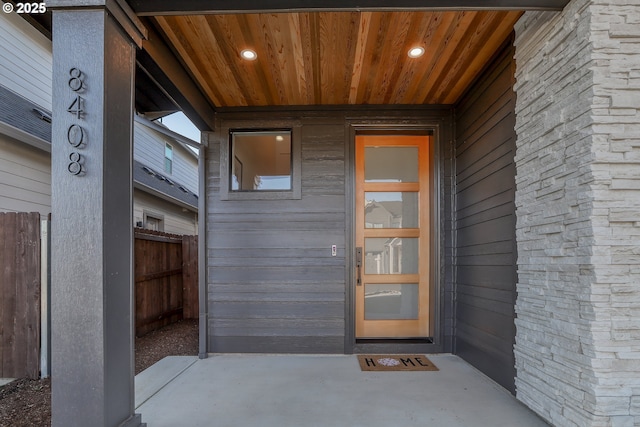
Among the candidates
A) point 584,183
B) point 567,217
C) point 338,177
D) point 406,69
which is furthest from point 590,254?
point 338,177

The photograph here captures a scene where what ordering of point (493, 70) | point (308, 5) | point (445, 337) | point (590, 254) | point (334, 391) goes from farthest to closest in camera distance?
point (445, 337)
point (493, 70)
point (334, 391)
point (308, 5)
point (590, 254)

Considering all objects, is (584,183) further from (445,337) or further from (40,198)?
(40,198)

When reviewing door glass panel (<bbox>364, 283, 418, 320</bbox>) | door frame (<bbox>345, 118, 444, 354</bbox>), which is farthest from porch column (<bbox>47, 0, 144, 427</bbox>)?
door glass panel (<bbox>364, 283, 418, 320</bbox>)

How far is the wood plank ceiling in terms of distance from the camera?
87.7 inches

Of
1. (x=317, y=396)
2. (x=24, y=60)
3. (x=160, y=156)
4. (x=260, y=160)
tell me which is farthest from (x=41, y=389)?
(x=160, y=156)

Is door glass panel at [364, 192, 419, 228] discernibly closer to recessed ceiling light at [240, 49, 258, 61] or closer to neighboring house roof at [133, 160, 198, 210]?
recessed ceiling light at [240, 49, 258, 61]

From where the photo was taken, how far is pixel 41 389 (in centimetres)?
249

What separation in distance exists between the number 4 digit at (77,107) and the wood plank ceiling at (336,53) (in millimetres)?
910

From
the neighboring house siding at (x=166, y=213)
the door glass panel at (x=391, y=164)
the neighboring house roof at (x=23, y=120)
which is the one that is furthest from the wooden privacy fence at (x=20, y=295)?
the neighboring house siding at (x=166, y=213)

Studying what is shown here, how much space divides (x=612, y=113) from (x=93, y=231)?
9.04 feet

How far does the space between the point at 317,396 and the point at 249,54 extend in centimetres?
268

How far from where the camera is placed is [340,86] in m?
3.13

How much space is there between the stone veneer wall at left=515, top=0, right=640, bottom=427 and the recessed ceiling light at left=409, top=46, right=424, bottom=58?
2.63ft

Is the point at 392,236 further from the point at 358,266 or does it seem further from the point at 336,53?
the point at 336,53
